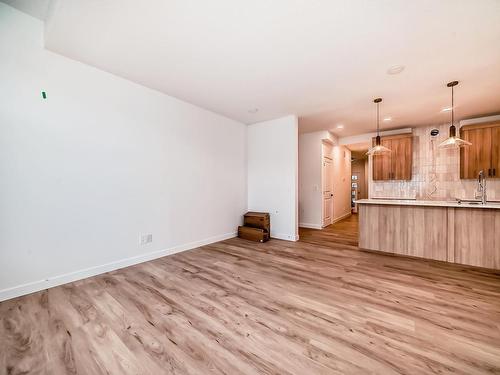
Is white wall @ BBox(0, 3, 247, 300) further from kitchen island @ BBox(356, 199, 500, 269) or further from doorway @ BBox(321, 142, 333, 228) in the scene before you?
doorway @ BBox(321, 142, 333, 228)

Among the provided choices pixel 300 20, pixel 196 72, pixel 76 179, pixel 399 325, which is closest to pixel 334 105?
pixel 300 20

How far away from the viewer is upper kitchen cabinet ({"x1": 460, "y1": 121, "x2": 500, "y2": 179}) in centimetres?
421

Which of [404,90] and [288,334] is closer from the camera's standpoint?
[288,334]

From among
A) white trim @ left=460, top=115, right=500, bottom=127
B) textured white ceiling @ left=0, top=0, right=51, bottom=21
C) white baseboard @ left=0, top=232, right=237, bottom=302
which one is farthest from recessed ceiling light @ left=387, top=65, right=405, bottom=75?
white baseboard @ left=0, top=232, right=237, bottom=302

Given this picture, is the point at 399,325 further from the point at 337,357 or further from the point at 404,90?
the point at 404,90

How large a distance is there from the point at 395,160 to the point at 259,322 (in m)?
5.49

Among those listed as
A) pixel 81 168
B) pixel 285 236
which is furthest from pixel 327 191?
pixel 81 168

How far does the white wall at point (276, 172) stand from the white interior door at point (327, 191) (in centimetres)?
184

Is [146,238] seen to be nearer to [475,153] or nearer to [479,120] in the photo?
[475,153]

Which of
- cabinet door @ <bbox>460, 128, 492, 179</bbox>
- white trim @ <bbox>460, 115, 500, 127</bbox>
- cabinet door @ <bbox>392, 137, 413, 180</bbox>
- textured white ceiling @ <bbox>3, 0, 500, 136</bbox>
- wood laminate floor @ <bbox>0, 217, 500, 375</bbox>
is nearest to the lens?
wood laminate floor @ <bbox>0, 217, 500, 375</bbox>

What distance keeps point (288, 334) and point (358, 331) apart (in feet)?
1.92

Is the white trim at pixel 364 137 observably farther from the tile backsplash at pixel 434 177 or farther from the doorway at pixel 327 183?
the doorway at pixel 327 183

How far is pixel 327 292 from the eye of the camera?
232 centimetres

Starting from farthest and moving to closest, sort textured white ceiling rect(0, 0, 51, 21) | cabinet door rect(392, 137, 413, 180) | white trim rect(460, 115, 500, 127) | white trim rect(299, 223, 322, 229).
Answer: white trim rect(299, 223, 322, 229) → cabinet door rect(392, 137, 413, 180) → white trim rect(460, 115, 500, 127) → textured white ceiling rect(0, 0, 51, 21)
